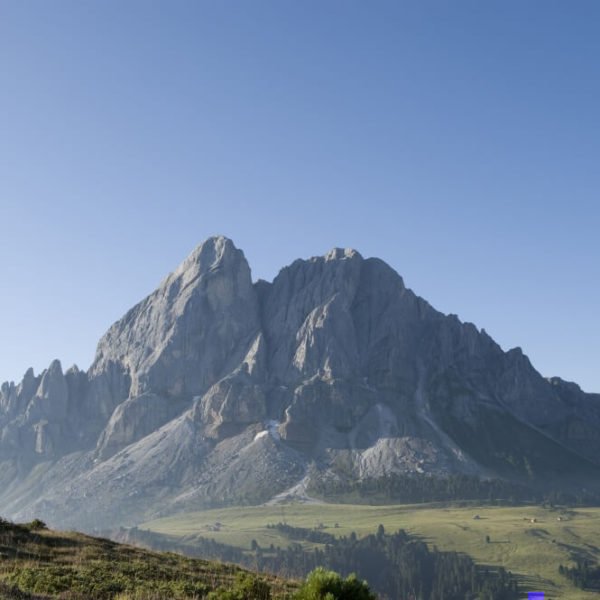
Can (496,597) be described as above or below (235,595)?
below

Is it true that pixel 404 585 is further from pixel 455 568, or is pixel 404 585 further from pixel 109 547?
pixel 109 547

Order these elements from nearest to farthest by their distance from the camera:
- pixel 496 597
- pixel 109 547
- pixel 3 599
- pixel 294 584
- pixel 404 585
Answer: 1. pixel 3 599
2. pixel 294 584
3. pixel 109 547
4. pixel 496 597
5. pixel 404 585

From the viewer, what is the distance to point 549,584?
7111 inches

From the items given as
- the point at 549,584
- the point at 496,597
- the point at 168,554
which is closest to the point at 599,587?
the point at 549,584

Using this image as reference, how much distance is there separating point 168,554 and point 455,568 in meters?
179

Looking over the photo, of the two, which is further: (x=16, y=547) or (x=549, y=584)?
(x=549, y=584)

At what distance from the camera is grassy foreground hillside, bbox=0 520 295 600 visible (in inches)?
984

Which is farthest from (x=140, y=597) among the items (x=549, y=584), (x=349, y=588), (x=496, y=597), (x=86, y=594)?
(x=549, y=584)

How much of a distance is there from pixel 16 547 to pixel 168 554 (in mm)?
9688

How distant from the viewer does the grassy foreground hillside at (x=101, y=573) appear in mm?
24984

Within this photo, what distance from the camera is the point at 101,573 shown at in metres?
29.5

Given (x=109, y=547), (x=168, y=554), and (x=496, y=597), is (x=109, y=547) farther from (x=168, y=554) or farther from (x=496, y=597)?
(x=496, y=597)

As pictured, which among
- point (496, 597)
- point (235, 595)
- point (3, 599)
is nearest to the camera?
point (3, 599)

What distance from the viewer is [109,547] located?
38.3m
